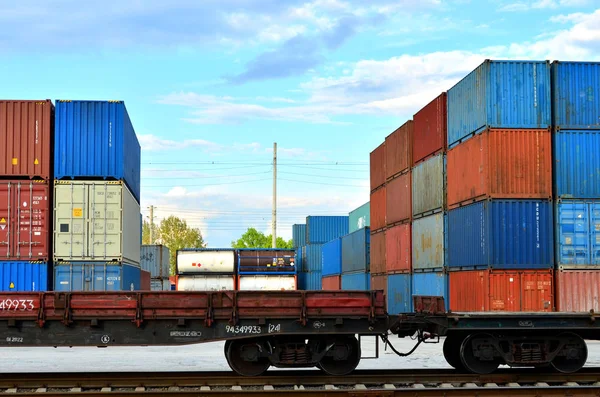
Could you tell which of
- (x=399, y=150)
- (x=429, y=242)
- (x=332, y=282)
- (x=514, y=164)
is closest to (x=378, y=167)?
(x=399, y=150)

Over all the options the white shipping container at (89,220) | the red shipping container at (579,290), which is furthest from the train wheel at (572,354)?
the white shipping container at (89,220)

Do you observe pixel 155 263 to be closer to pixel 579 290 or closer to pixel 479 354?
pixel 579 290

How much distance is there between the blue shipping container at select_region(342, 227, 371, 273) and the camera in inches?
1695

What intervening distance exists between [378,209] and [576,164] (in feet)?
54.7

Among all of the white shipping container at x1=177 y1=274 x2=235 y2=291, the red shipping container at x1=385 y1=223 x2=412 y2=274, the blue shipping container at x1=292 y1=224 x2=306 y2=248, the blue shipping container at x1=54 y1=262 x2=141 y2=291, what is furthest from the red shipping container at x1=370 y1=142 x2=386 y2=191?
the blue shipping container at x1=292 y1=224 x2=306 y2=248

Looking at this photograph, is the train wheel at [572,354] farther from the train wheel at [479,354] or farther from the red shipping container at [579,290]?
the red shipping container at [579,290]

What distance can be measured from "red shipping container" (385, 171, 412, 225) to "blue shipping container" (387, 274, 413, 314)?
2760mm

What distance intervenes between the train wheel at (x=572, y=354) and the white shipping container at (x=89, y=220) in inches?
629

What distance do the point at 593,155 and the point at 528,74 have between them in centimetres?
Result: 347

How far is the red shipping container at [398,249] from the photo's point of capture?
3244cm

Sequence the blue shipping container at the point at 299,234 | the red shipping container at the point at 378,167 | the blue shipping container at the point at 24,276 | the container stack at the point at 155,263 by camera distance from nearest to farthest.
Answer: the blue shipping container at the point at 24,276, the red shipping container at the point at 378,167, the container stack at the point at 155,263, the blue shipping container at the point at 299,234

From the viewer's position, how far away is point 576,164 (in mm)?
23469

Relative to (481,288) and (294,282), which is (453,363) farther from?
(294,282)

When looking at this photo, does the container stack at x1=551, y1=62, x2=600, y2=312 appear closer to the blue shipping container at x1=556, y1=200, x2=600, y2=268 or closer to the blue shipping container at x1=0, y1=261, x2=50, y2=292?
the blue shipping container at x1=556, y1=200, x2=600, y2=268
